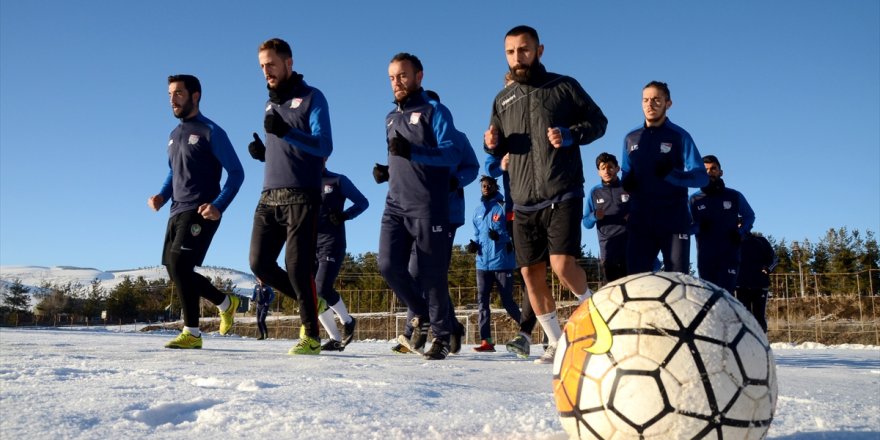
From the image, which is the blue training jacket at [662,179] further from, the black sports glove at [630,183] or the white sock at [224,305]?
the white sock at [224,305]

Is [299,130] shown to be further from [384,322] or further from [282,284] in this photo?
[384,322]

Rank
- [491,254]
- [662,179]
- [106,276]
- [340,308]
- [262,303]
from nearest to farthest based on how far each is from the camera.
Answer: [662,179] < [340,308] < [491,254] < [262,303] < [106,276]

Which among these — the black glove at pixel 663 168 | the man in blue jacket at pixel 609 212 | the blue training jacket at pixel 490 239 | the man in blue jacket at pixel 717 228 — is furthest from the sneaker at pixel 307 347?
the man in blue jacket at pixel 717 228

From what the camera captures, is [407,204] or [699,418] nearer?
[699,418]

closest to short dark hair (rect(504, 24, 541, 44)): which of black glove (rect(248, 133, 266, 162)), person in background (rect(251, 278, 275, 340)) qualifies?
black glove (rect(248, 133, 266, 162))

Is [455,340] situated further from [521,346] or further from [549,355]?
[549,355]

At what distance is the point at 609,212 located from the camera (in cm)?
750

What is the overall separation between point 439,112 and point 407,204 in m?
0.84

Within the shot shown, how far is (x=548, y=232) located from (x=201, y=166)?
3.42 metres

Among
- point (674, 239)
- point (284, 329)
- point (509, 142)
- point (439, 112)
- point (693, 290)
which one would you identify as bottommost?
point (284, 329)

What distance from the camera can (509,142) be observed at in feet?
15.2

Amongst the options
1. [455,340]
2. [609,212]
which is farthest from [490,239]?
[455,340]

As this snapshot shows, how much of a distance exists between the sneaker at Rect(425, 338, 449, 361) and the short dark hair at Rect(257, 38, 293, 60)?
2758 millimetres

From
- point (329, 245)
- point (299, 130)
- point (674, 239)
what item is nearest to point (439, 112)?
point (299, 130)
